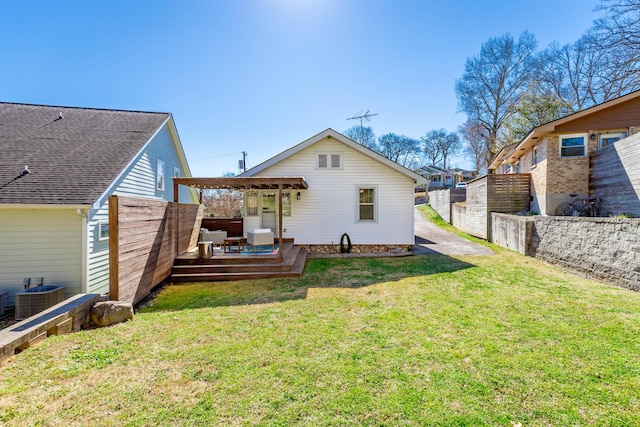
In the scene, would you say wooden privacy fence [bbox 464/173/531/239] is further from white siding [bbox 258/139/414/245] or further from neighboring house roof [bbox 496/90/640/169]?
white siding [bbox 258/139/414/245]

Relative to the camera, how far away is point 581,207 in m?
10.3

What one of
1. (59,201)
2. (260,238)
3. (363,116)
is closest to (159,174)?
(59,201)

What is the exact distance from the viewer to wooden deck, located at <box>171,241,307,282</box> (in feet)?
23.4

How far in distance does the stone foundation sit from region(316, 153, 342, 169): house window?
10.6ft

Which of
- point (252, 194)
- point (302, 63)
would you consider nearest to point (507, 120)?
point (302, 63)

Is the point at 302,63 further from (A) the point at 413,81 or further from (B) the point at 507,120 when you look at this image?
(B) the point at 507,120

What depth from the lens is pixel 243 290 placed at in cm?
626

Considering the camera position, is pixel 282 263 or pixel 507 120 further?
pixel 507 120

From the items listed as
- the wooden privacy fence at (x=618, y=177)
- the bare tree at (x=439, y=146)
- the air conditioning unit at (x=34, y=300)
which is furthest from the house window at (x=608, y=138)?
the bare tree at (x=439, y=146)

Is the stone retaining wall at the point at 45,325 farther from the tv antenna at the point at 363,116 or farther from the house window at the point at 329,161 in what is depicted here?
the tv antenna at the point at 363,116

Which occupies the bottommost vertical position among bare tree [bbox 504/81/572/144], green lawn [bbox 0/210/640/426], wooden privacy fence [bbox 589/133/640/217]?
green lawn [bbox 0/210/640/426]

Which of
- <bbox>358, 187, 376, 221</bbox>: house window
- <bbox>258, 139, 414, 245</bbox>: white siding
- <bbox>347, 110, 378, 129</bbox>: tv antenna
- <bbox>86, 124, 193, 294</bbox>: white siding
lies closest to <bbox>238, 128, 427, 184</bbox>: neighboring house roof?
<bbox>258, 139, 414, 245</bbox>: white siding

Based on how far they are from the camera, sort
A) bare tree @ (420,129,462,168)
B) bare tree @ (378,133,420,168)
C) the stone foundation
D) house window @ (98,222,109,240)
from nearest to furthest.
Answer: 1. house window @ (98,222,109,240)
2. the stone foundation
3. bare tree @ (378,133,420,168)
4. bare tree @ (420,129,462,168)

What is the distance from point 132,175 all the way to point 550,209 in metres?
15.9
